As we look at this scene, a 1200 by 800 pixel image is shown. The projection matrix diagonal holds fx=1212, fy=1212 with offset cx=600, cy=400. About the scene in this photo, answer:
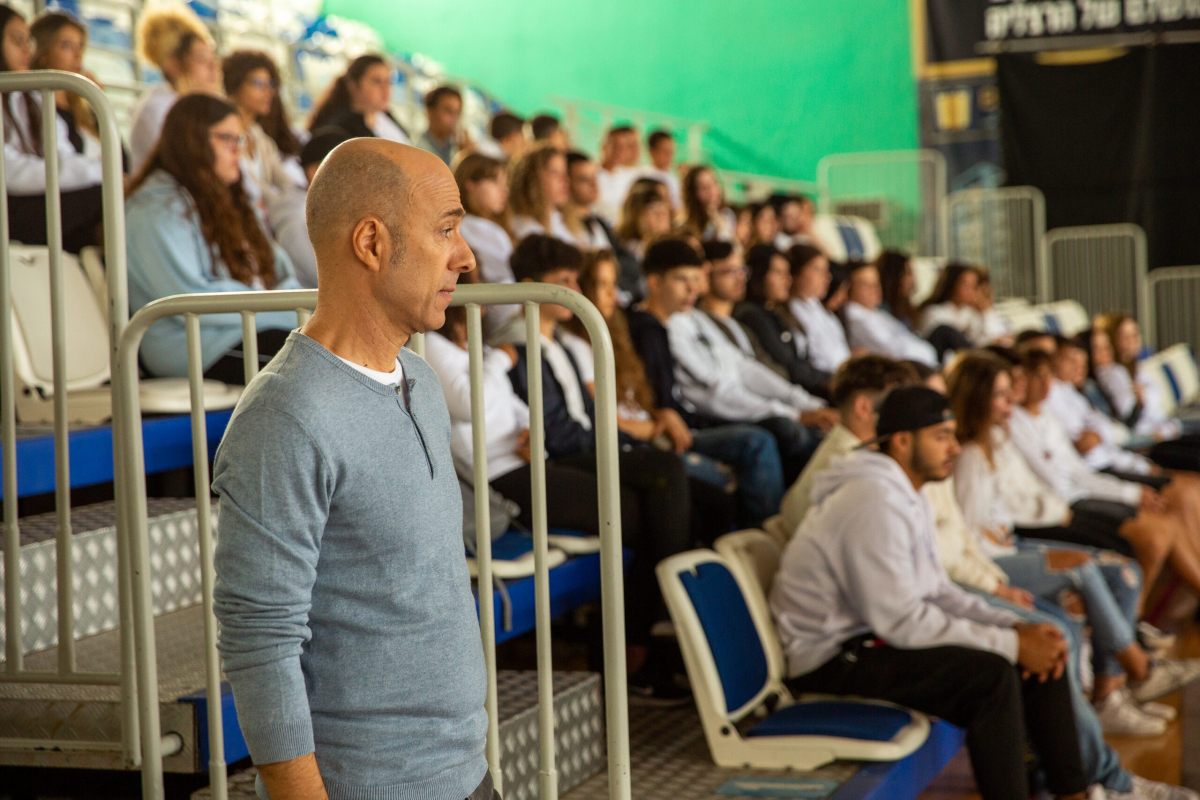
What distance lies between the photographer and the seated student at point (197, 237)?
2.92 meters

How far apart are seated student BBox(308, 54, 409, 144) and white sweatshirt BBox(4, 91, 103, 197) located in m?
1.36

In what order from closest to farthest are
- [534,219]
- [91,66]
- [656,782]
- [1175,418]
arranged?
[656,782] → [534,219] → [91,66] → [1175,418]

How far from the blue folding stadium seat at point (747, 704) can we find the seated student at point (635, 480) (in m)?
0.33

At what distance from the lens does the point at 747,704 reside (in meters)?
2.91

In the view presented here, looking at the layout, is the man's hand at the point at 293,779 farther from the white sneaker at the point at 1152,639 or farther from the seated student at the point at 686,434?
the white sneaker at the point at 1152,639

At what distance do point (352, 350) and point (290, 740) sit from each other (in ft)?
1.28

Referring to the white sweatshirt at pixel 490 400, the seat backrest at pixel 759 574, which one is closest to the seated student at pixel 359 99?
the white sweatshirt at pixel 490 400

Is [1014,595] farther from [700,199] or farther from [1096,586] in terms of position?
[700,199]

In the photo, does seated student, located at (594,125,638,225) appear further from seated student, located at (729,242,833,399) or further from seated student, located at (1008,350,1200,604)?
seated student, located at (1008,350,1200,604)

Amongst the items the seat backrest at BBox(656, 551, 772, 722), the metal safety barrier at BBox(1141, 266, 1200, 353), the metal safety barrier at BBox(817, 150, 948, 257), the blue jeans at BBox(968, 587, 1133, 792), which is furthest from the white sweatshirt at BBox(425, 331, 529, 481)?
the metal safety barrier at BBox(1141, 266, 1200, 353)

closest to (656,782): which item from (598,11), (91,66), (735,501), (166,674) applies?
(166,674)

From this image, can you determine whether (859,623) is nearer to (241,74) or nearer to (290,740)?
(290,740)

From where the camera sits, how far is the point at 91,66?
703 cm

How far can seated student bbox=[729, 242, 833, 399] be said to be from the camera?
529cm
